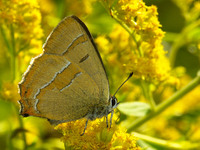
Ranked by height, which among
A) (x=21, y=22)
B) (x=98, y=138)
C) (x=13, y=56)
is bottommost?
(x=98, y=138)

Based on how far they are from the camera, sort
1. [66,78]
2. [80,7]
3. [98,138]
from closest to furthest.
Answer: [98,138] < [66,78] < [80,7]

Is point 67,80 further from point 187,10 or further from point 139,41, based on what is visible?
point 187,10

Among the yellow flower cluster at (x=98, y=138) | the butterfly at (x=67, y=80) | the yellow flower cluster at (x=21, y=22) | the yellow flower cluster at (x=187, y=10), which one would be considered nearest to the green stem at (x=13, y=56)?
the yellow flower cluster at (x=21, y=22)

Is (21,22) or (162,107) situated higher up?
(21,22)

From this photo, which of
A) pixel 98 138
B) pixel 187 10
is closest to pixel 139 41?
pixel 98 138

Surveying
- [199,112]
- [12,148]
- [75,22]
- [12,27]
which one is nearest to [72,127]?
[12,148]
